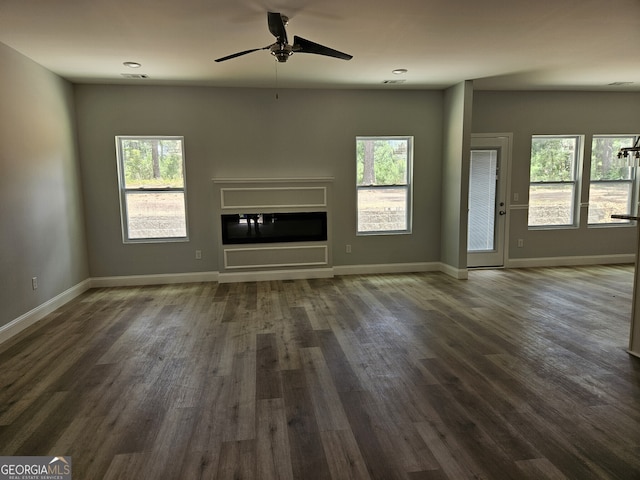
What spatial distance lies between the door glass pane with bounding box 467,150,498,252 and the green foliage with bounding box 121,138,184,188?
14.6ft

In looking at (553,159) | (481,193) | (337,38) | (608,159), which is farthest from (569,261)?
(337,38)

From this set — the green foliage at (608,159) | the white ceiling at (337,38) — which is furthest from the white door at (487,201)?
the green foliage at (608,159)

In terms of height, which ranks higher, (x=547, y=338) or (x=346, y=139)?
(x=346, y=139)

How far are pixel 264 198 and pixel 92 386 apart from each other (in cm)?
339

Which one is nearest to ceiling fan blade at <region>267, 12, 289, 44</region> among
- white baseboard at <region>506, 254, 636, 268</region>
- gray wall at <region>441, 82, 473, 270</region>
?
gray wall at <region>441, 82, 473, 270</region>

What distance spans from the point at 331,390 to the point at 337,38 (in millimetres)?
3022

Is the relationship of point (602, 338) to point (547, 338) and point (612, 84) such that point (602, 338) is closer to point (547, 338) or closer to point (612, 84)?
point (547, 338)

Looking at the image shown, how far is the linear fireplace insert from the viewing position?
553 cm

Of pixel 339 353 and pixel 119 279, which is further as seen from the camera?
pixel 119 279

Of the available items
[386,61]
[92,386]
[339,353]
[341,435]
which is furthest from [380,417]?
[386,61]

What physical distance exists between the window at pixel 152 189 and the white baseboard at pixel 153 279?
1.73ft

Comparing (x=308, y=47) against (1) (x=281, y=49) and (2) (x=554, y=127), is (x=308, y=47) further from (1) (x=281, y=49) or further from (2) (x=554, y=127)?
(2) (x=554, y=127)

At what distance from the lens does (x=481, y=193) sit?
6098mm

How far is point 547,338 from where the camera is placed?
3.40 metres
